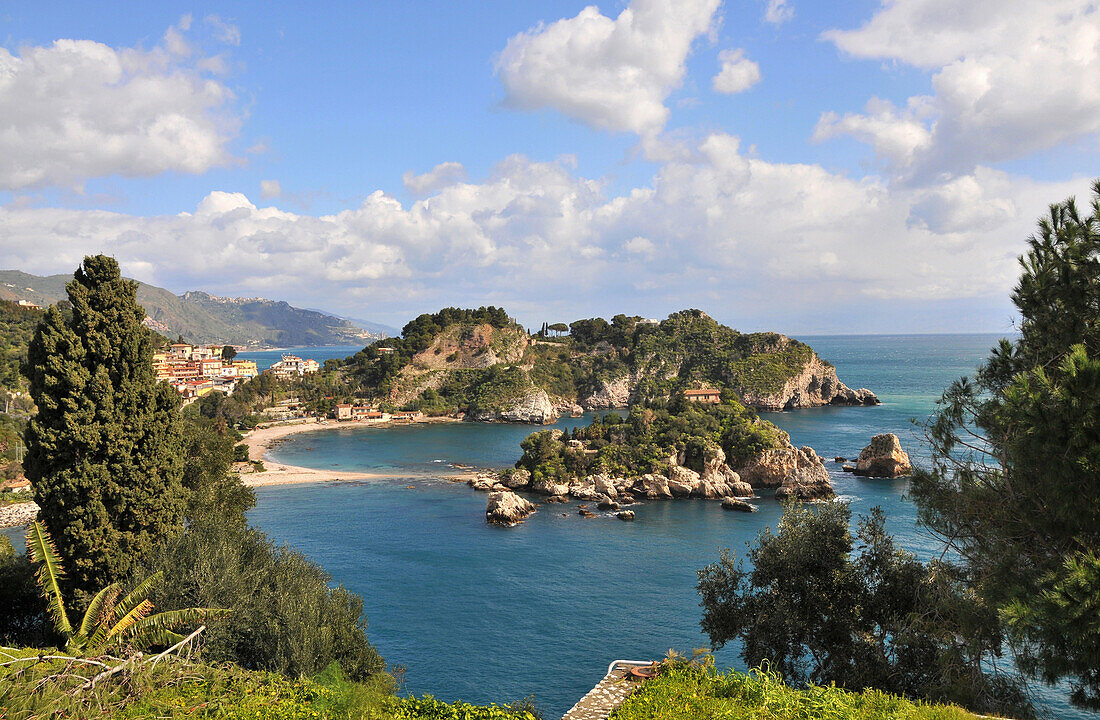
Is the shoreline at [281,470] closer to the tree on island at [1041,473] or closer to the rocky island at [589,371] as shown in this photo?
the rocky island at [589,371]

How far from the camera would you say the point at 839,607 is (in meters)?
12.1

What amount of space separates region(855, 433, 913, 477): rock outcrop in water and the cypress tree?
46.4 meters

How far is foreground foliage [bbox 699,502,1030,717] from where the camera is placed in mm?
10750

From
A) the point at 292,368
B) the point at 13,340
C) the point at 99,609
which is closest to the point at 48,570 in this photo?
the point at 99,609

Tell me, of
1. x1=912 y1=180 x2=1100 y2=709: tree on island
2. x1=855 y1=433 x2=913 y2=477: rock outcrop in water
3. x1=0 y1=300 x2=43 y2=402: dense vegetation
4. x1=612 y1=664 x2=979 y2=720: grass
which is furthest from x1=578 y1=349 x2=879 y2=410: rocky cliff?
x1=612 y1=664 x2=979 y2=720: grass

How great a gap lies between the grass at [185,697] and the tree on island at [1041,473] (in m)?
6.60

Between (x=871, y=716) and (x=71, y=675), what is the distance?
9.99 m

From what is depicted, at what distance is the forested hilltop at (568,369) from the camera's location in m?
89.7

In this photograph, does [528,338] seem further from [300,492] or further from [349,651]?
[349,651]

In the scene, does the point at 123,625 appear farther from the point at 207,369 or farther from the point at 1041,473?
the point at 207,369

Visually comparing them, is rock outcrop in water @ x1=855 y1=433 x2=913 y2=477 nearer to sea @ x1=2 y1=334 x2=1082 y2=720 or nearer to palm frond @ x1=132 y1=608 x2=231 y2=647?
sea @ x1=2 y1=334 x2=1082 y2=720

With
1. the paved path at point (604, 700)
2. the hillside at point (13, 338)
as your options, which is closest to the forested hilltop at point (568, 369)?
the hillside at point (13, 338)

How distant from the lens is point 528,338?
108 meters

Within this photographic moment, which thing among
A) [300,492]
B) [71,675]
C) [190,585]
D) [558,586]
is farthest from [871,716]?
[300,492]
